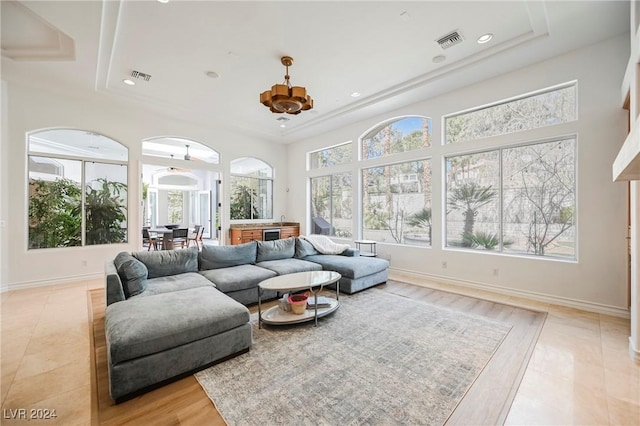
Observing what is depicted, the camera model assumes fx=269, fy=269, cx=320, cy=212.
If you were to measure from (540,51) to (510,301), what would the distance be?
343 centimetres

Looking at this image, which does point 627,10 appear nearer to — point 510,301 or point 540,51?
point 540,51

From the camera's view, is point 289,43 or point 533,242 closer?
point 289,43

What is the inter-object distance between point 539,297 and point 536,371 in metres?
2.15

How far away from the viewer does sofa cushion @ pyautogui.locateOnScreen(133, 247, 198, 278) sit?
3455mm

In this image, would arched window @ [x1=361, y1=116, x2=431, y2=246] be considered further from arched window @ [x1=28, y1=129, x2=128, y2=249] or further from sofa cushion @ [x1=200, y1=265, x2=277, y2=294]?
arched window @ [x1=28, y1=129, x2=128, y2=249]

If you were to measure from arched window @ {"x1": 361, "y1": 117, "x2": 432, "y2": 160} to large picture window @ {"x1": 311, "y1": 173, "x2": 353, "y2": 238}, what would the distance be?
2.90 ft

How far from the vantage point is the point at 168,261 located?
357cm

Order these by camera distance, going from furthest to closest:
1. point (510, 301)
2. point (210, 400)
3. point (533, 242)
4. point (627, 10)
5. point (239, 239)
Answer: point (239, 239) < point (533, 242) < point (510, 301) < point (627, 10) < point (210, 400)

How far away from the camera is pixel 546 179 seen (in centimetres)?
396

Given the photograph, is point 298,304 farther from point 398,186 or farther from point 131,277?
point 398,186

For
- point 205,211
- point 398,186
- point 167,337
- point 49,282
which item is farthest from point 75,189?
point 205,211

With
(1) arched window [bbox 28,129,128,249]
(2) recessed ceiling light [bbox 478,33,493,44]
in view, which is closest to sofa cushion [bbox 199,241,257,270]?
(1) arched window [bbox 28,129,128,249]

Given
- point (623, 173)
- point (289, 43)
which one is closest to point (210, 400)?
point (623, 173)

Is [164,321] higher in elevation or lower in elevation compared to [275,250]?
lower
